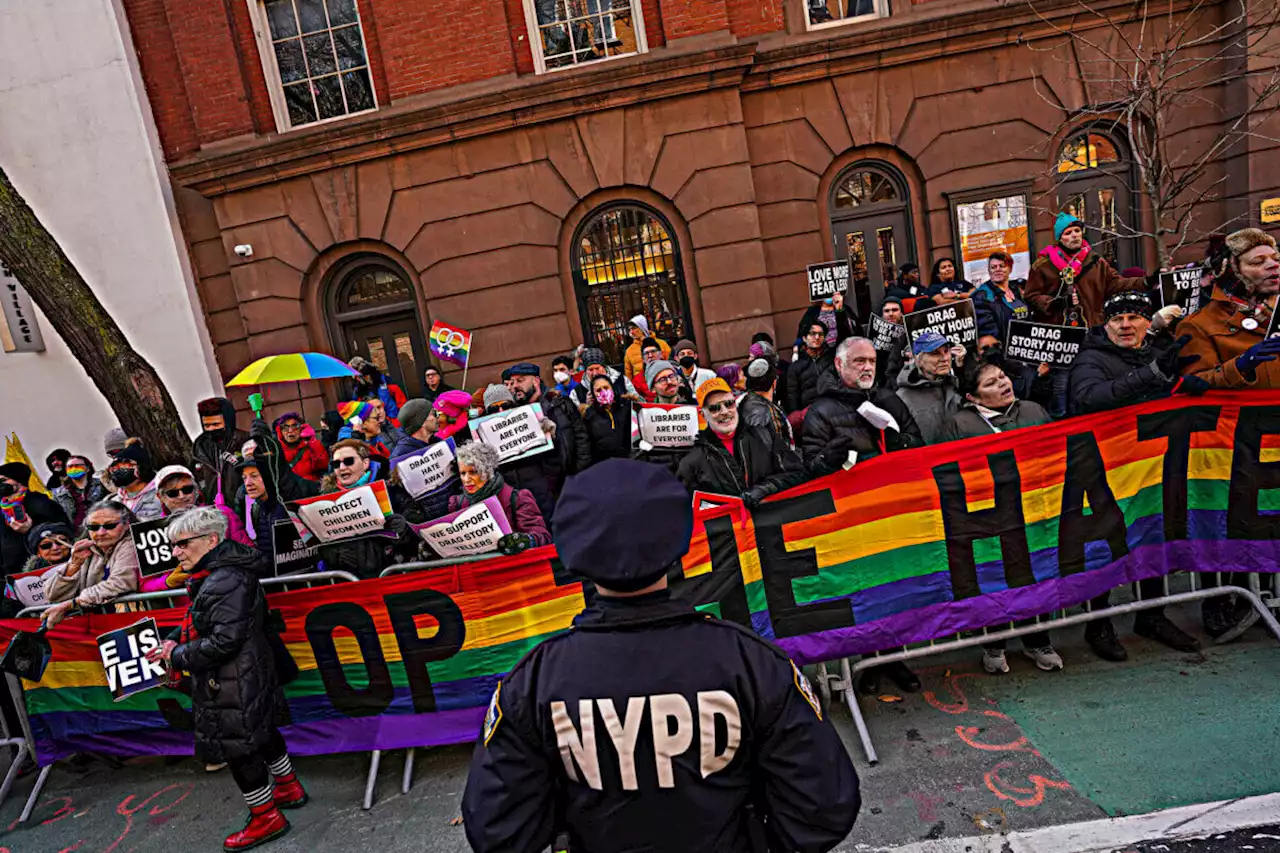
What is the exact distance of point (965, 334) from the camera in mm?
5480

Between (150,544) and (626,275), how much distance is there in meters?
8.49

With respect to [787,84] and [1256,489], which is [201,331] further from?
[1256,489]

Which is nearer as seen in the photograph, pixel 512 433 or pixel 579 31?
pixel 512 433

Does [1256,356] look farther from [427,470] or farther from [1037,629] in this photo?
[427,470]

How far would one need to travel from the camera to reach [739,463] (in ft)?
15.0

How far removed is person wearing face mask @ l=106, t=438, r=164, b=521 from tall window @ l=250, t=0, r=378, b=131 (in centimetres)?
730

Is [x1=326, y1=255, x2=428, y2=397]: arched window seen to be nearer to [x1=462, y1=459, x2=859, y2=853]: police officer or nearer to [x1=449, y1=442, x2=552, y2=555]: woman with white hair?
[x1=449, y1=442, x2=552, y2=555]: woman with white hair

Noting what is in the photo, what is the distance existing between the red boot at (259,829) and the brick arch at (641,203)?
28.6 ft

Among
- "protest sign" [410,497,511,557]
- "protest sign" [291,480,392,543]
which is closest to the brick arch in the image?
"protest sign" [291,480,392,543]

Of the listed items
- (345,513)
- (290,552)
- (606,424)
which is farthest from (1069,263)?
(290,552)

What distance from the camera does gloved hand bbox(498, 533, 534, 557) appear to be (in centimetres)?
412

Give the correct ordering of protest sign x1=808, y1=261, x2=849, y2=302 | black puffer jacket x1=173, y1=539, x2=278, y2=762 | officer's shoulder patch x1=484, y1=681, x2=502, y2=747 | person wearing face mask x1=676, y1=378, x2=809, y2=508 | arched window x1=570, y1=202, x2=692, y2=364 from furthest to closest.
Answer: arched window x1=570, y1=202, x2=692, y2=364
protest sign x1=808, y1=261, x2=849, y2=302
person wearing face mask x1=676, y1=378, x2=809, y2=508
black puffer jacket x1=173, y1=539, x2=278, y2=762
officer's shoulder patch x1=484, y1=681, x2=502, y2=747

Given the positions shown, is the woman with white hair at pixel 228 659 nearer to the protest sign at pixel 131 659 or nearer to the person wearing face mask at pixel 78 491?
the protest sign at pixel 131 659

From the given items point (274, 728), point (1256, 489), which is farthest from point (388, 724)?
point (1256, 489)
